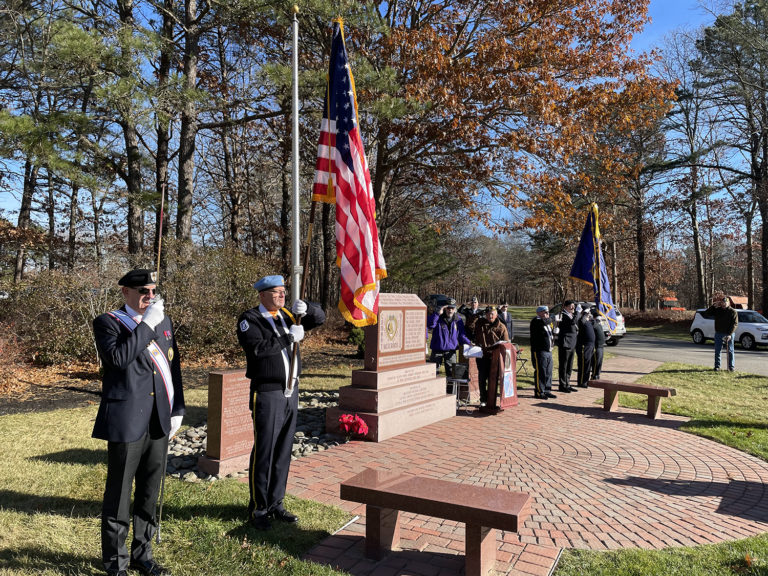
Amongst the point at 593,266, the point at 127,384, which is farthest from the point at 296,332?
the point at 593,266

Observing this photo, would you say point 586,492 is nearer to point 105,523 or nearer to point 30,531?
point 105,523

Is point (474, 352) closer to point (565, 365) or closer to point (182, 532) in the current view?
point (565, 365)

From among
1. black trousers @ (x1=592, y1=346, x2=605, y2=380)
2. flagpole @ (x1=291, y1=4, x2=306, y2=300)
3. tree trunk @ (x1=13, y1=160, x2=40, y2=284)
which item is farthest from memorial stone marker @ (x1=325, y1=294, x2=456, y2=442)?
tree trunk @ (x1=13, y1=160, x2=40, y2=284)

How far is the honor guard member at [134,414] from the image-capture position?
335cm

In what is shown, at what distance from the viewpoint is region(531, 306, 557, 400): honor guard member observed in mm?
10789

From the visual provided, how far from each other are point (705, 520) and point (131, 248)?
16.5 meters

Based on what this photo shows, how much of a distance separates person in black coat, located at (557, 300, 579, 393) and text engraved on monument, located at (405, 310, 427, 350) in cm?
444

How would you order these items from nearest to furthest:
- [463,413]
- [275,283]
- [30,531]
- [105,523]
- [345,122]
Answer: [105,523] < [30,531] < [275,283] < [345,122] < [463,413]

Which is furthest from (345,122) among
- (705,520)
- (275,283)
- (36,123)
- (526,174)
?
(526,174)

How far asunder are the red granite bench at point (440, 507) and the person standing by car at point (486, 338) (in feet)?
19.0

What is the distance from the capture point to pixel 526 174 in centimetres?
1623

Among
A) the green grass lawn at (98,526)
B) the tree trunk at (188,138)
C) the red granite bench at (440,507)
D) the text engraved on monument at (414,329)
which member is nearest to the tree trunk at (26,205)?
the tree trunk at (188,138)

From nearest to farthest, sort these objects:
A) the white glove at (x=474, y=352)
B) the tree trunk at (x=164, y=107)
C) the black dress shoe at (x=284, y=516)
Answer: the black dress shoe at (x=284, y=516) → the white glove at (x=474, y=352) → the tree trunk at (x=164, y=107)

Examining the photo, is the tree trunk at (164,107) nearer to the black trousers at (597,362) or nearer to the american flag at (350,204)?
the american flag at (350,204)
